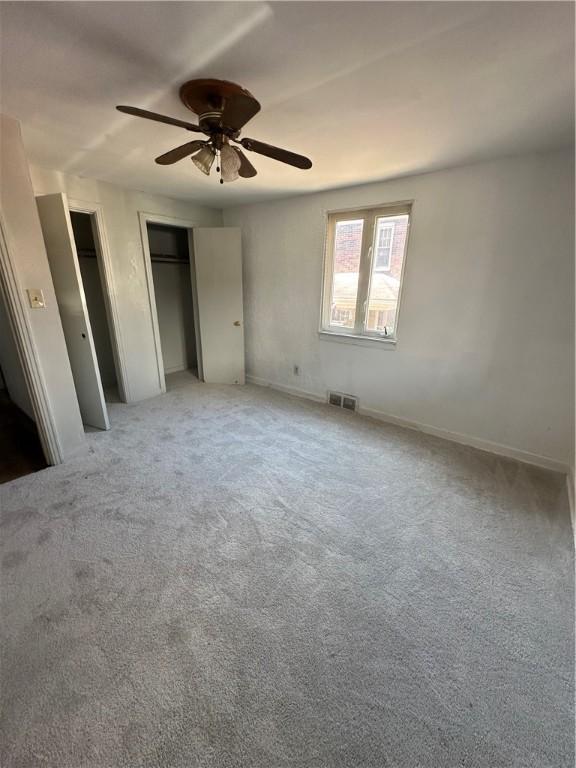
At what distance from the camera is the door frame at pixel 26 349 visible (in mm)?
1967

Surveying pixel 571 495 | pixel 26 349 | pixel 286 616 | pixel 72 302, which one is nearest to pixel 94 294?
pixel 72 302

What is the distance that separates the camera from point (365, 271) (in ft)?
10.2

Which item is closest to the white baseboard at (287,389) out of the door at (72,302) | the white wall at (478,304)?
the white wall at (478,304)

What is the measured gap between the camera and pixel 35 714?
3.40ft

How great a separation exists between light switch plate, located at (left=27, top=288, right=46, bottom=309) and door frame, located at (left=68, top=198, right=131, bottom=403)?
1.12 meters

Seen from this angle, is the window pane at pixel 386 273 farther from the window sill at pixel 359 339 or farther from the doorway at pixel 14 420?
the doorway at pixel 14 420

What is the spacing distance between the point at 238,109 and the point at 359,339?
2309 millimetres

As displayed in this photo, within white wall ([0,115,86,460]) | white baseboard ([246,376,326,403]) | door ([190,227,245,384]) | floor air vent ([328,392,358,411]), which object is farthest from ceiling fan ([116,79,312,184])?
white baseboard ([246,376,326,403])

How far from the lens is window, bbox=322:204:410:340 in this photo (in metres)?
2.90

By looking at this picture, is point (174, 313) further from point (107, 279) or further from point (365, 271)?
point (365, 271)

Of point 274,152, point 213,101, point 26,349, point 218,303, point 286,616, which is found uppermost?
point 213,101

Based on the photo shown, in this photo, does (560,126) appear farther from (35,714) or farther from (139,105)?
(35,714)

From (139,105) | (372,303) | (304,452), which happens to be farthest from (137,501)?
(372,303)

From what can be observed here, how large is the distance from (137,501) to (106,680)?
1007mm
